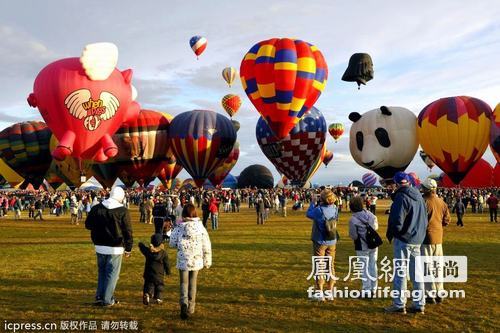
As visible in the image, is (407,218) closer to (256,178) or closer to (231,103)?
(231,103)

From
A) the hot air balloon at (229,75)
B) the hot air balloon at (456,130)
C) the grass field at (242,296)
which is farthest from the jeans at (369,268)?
the hot air balloon at (229,75)

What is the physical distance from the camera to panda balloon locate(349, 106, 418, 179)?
3022 cm

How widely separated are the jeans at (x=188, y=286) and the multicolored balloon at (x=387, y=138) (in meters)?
26.5

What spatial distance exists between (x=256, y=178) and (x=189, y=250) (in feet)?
195

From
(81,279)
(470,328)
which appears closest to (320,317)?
(470,328)

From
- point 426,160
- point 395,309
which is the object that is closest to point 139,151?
point 395,309

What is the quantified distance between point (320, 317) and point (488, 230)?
45.1ft

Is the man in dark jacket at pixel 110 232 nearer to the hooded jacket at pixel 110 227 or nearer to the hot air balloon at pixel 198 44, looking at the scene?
the hooded jacket at pixel 110 227

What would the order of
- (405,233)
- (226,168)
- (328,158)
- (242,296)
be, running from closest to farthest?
(405,233) < (242,296) < (226,168) < (328,158)

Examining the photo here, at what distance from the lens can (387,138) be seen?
99.1 ft

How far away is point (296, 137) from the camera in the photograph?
113 ft

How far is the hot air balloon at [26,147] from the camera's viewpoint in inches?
1473

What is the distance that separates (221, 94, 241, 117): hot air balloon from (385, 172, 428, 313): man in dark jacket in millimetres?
45485

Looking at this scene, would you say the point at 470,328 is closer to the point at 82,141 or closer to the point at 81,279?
the point at 81,279
